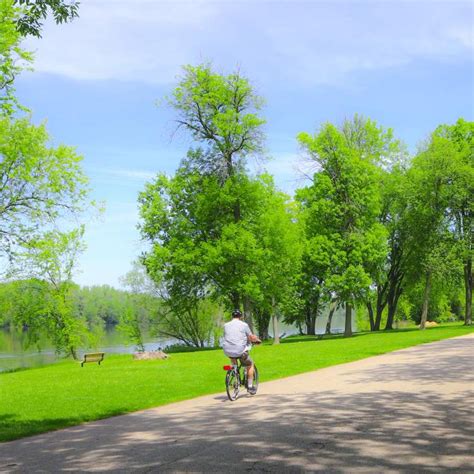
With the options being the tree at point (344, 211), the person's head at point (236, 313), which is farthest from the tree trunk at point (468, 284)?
the person's head at point (236, 313)

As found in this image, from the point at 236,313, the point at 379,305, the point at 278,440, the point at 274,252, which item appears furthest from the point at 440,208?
the point at 278,440

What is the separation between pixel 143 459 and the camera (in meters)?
7.25

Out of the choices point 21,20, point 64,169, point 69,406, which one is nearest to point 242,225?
point 64,169

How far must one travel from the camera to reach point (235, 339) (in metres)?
12.9

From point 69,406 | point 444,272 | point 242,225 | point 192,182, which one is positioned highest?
point 192,182

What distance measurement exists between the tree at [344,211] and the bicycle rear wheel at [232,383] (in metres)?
31.4

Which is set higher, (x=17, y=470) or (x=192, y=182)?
(x=192, y=182)

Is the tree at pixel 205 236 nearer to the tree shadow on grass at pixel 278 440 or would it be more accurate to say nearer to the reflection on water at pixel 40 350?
the reflection on water at pixel 40 350

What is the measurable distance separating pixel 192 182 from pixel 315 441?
113ft

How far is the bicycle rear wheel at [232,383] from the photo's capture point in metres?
12.2

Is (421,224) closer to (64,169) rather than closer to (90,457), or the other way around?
(64,169)

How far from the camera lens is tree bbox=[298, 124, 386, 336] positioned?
144 ft

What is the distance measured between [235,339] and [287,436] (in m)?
4.81

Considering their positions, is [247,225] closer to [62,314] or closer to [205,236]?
[205,236]
